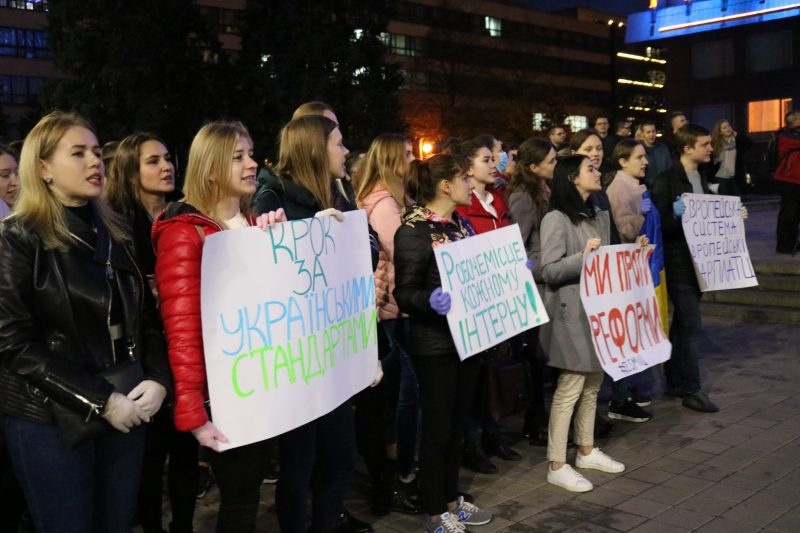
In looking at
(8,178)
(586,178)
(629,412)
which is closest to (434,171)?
(586,178)

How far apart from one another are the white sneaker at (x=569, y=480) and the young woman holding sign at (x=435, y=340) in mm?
906

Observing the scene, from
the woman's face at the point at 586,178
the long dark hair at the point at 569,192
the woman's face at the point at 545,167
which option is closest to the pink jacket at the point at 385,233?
the long dark hair at the point at 569,192

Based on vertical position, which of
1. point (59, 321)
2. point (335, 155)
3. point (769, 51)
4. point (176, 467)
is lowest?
point (176, 467)

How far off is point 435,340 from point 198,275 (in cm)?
155

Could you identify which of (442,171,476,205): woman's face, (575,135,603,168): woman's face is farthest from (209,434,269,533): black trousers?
(575,135,603,168): woman's face

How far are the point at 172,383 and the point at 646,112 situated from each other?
109676 mm

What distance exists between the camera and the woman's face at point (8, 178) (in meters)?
5.03

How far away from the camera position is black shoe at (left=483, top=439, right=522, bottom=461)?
5598 mm

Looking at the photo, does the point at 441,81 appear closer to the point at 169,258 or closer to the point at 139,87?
the point at 139,87

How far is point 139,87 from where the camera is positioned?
31.2 m

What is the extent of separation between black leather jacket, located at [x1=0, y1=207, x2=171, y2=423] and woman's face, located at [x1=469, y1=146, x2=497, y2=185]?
2.88m

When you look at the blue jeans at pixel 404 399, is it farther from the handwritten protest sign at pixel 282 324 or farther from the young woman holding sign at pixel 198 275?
the young woman holding sign at pixel 198 275

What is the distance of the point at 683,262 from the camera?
21.8ft

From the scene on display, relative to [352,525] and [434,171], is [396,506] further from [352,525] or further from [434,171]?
[434,171]
